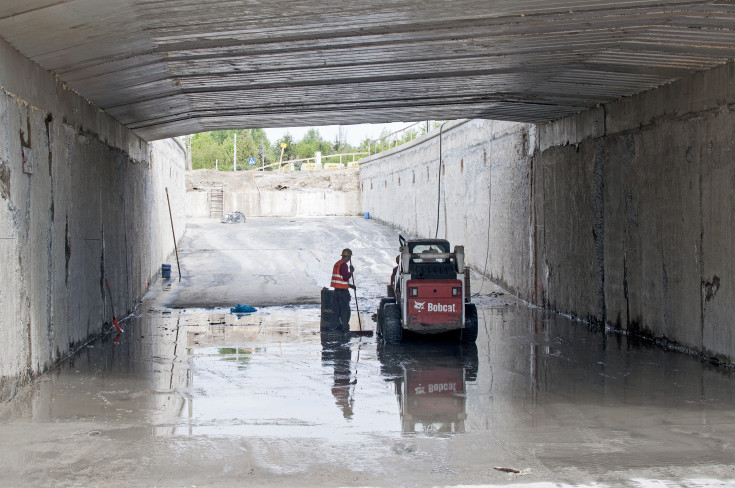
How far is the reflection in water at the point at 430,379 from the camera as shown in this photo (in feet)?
26.9

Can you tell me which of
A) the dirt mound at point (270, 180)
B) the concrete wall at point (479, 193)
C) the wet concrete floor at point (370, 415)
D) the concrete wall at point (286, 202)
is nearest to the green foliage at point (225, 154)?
the dirt mound at point (270, 180)

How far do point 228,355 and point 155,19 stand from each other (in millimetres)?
5516

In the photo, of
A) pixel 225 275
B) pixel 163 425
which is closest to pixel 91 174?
pixel 163 425

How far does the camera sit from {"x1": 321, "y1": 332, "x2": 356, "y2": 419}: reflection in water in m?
9.05

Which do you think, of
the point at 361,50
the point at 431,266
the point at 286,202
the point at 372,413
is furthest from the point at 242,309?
the point at 286,202

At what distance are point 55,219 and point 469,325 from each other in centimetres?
667

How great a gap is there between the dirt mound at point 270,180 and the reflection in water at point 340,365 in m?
34.3

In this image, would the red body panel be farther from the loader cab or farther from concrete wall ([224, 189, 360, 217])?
concrete wall ([224, 189, 360, 217])

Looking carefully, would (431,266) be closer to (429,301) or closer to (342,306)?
(429,301)

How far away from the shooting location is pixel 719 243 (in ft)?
37.1

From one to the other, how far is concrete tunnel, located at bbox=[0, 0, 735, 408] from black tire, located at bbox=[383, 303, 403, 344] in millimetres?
3776

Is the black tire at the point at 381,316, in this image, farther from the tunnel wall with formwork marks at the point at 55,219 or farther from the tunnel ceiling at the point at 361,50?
the tunnel wall with formwork marks at the point at 55,219

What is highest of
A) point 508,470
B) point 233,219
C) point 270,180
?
point 270,180

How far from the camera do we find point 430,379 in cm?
1051
